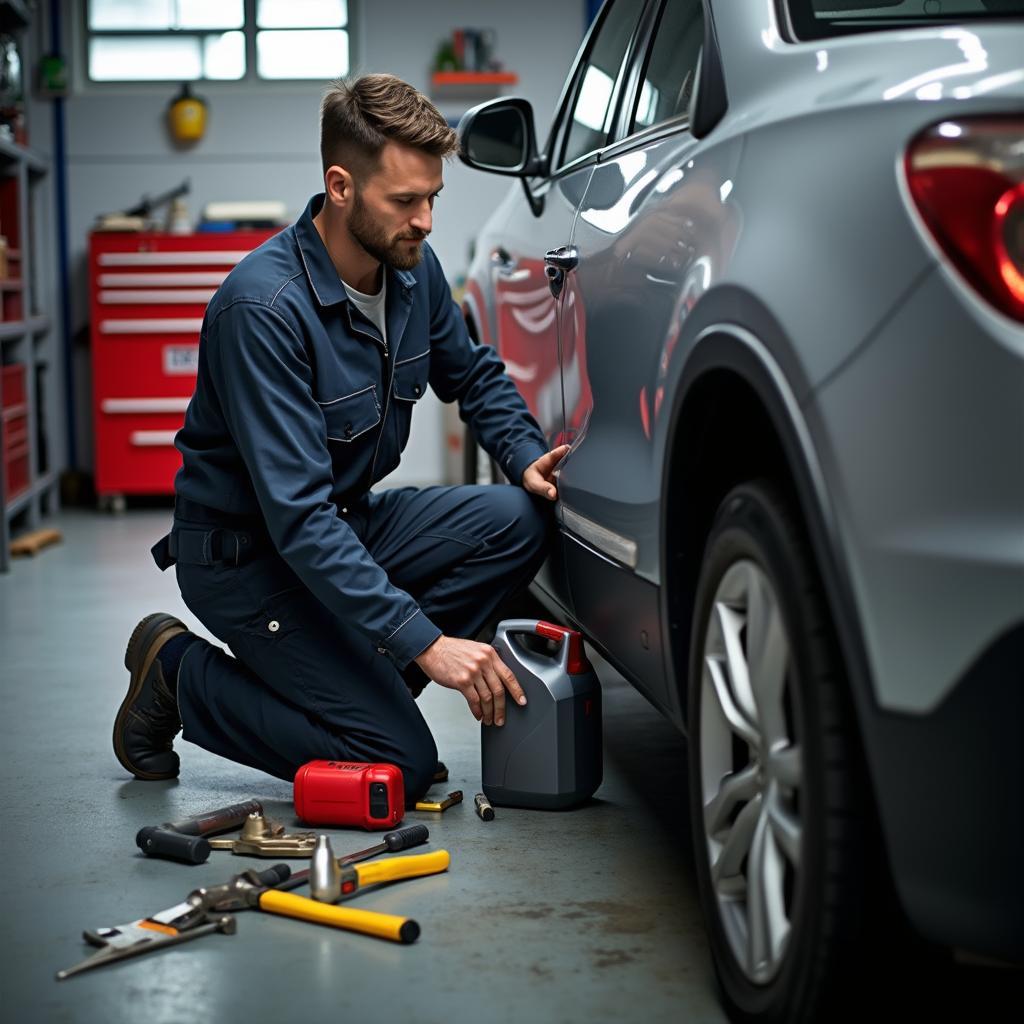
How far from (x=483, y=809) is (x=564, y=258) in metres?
0.85

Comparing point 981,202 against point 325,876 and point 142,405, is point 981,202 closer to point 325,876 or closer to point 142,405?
point 325,876

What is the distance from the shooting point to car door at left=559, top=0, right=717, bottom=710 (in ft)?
5.47

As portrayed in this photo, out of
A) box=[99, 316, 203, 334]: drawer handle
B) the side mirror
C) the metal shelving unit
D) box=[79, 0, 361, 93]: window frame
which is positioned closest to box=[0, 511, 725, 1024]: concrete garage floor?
the side mirror

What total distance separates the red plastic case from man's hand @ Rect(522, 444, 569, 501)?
0.53 metres

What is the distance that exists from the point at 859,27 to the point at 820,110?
0.42 m

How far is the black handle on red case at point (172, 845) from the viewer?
78.7 inches

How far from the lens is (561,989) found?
157 cm

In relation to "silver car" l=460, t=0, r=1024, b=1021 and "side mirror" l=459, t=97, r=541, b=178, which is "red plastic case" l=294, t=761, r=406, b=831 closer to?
"silver car" l=460, t=0, r=1024, b=1021

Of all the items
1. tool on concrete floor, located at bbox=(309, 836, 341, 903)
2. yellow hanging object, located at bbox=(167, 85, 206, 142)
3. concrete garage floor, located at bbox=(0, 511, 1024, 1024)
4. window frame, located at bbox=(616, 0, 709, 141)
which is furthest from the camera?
yellow hanging object, located at bbox=(167, 85, 206, 142)

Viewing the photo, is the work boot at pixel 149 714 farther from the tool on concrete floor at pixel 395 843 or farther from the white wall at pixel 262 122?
the white wall at pixel 262 122

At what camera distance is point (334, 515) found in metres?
2.12

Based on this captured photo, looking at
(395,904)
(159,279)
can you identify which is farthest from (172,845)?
(159,279)

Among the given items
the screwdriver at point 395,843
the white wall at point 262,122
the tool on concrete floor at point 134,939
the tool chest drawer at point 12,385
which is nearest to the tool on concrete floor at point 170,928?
the tool on concrete floor at point 134,939

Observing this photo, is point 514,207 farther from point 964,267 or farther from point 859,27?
point 964,267
